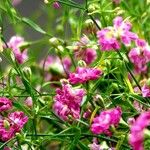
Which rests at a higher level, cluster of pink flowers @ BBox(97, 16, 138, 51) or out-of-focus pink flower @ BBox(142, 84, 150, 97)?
cluster of pink flowers @ BBox(97, 16, 138, 51)

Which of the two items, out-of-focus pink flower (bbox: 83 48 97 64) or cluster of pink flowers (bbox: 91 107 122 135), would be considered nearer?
cluster of pink flowers (bbox: 91 107 122 135)

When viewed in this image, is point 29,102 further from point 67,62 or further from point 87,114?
point 67,62

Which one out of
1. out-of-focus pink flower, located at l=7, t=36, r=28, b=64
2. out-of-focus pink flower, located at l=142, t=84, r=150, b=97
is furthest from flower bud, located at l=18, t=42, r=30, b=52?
out-of-focus pink flower, located at l=142, t=84, r=150, b=97

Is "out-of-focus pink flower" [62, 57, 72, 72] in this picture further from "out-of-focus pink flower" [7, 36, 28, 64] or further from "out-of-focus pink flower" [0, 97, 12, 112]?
"out-of-focus pink flower" [0, 97, 12, 112]

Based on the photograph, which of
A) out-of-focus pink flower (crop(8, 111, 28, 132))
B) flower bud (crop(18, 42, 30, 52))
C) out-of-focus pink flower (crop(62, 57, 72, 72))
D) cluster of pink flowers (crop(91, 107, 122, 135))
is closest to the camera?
cluster of pink flowers (crop(91, 107, 122, 135))

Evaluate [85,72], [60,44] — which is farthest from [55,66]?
[85,72]

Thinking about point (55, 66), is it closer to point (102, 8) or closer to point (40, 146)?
point (102, 8)
